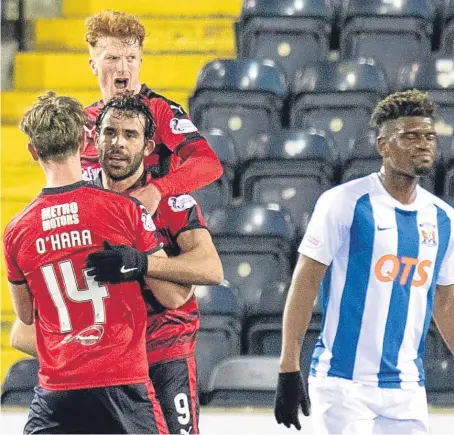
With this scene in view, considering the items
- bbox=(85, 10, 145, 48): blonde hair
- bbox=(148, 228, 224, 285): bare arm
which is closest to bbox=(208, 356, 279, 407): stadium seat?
bbox=(148, 228, 224, 285): bare arm

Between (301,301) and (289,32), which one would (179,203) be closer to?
(301,301)

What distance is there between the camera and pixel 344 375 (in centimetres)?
404

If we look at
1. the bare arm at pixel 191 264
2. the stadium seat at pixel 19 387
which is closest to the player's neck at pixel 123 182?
the bare arm at pixel 191 264

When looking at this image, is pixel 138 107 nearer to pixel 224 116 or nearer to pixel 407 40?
pixel 224 116

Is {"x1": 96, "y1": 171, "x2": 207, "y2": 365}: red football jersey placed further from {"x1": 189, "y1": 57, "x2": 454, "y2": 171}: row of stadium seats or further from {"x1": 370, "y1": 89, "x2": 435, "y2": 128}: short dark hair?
{"x1": 189, "y1": 57, "x2": 454, "y2": 171}: row of stadium seats

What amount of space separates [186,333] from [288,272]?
2470 mm

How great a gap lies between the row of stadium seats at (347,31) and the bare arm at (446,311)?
3.75 m

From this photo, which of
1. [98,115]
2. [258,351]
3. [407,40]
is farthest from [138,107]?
[407,40]

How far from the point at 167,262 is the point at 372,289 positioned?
2.50ft

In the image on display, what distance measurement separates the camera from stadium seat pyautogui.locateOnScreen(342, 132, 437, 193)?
22.4ft

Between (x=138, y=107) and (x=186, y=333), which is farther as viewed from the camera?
(x=186, y=333)

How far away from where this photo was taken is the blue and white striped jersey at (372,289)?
13.2 feet

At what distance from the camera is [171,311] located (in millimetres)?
4141

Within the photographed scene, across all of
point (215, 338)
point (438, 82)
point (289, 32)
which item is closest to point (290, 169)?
point (438, 82)
